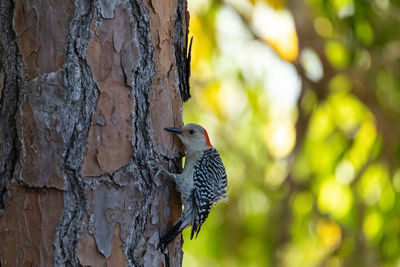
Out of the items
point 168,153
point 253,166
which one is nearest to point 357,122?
point 253,166

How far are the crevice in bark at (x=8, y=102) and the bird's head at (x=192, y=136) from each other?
62cm

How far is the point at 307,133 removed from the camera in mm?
5215

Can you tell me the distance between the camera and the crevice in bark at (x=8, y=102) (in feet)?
7.43

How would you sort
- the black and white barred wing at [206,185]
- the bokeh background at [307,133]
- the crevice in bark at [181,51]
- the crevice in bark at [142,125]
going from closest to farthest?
the crevice in bark at [142,125] < the crevice in bark at [181,51] < the black and white barred wing at [206,185] < the bokeh background at [307,133]

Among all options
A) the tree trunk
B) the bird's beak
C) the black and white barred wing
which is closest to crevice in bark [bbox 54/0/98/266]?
the tree trunk

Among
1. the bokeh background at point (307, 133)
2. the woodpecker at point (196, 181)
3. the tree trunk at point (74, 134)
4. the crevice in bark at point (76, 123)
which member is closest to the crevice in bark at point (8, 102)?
the tree trunk at point (74, 134)

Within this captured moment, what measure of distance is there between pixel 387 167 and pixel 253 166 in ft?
3.92

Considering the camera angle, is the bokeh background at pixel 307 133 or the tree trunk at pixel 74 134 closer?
the tree trunk at pixel 74 134

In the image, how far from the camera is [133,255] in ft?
7.61

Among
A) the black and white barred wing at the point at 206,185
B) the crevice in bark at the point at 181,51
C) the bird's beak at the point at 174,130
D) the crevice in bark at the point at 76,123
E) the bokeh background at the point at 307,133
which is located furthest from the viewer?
the bokeh background at the point at 307,133

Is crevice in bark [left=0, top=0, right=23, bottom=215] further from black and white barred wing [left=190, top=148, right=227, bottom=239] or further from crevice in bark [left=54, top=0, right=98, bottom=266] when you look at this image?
black and white barred wing [left=190, top=148, right=227, bottom=239]

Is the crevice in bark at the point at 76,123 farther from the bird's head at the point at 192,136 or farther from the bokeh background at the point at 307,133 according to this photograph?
the bokeh background at the point at 307,133

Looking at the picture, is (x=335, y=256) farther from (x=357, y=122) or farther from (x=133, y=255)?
(x=133, y=255)

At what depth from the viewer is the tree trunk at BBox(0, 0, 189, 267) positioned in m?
2.21
